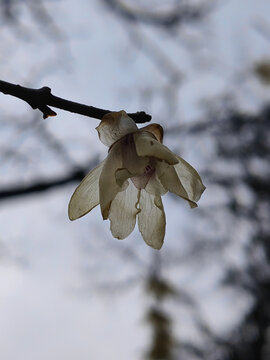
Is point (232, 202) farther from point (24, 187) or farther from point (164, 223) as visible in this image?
point (164, 223)

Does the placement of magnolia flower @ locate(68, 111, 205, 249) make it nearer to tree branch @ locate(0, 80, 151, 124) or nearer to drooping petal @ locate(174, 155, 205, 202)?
drooping petal @ locate(174, 155, 205, 202)

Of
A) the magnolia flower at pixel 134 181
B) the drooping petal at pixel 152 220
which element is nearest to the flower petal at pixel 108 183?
the magnolia flower at pixel 134 181

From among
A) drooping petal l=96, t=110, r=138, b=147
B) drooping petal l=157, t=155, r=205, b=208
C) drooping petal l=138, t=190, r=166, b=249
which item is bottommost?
drooping petal l=138, t=190, r=166, b=249

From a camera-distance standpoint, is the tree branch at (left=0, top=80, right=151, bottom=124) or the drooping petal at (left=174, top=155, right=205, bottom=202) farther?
the drooping petal at (left=174, top=155, right=205, bottom=202)

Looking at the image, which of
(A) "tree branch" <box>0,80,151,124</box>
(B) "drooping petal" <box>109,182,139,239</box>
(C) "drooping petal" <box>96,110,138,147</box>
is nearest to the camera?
(A) "tree branch" <box>0,80,151,124</box>

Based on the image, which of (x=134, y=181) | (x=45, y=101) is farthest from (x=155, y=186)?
(x=45, y=101)

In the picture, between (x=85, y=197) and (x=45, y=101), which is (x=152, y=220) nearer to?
(x=85, y=197)

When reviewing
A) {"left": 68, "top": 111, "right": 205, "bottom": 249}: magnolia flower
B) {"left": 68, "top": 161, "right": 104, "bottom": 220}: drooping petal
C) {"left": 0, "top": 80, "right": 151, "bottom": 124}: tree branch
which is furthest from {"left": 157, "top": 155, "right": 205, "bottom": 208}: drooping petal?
{"left": 0, "top": 80, "right": 151, "bottom": 124}: tree branch
